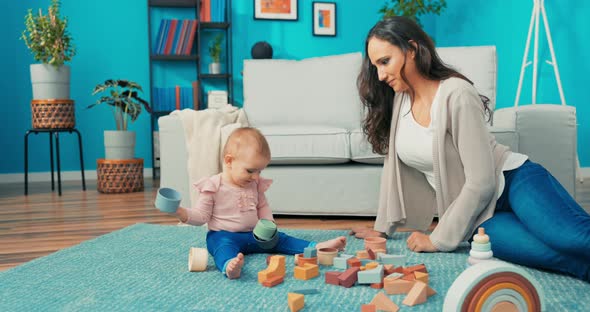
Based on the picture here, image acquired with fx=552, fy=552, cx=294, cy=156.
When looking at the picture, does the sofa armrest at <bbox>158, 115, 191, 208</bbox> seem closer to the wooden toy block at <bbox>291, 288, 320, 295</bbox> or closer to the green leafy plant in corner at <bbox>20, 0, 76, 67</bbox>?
the wooden toy block at <bbox>291, 288, 320, 295</bbox>

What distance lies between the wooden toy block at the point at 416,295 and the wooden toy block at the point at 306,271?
0.32 m

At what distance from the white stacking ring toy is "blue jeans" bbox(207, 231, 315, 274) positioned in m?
0.77

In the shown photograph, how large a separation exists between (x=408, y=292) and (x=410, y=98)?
720 millimetres

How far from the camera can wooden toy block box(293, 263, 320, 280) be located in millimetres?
1486

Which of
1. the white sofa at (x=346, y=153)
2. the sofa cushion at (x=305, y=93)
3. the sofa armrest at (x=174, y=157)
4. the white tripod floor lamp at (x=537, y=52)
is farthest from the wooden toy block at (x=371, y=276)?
the white tripod floor lamp at (x=537, y=52)

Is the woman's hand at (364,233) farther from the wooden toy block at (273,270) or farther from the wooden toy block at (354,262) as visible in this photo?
the wooden toy block at (273,270)

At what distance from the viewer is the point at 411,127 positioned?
1.80 m

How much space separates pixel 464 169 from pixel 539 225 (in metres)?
0.26

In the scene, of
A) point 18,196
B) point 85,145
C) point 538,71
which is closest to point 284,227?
point 18,196

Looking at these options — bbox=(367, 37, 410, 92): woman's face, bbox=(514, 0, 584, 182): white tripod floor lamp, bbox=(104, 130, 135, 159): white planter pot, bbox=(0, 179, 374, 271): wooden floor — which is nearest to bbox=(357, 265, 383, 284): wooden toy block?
bbox=(367, 37, 410, 92): woman's face

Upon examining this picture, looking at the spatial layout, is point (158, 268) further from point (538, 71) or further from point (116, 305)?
point (538, 71)

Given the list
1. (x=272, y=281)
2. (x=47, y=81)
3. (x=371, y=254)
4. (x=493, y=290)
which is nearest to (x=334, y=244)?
(x=371, y=254)

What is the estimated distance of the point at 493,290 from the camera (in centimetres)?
96

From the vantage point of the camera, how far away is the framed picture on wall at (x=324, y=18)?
5375mm
